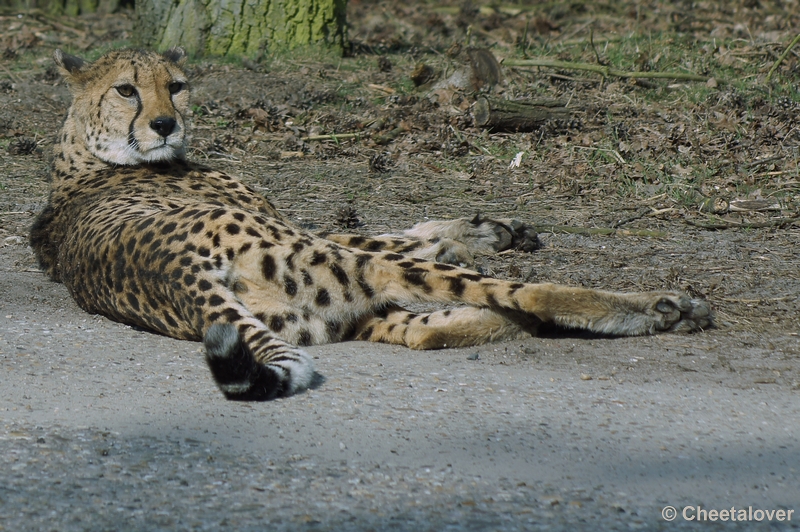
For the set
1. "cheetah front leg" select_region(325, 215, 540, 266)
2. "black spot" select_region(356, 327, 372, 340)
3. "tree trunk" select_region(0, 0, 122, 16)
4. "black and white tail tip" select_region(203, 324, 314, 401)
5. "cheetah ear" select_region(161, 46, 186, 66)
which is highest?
"tree trunk" select_region(0, 0, 122, 16)

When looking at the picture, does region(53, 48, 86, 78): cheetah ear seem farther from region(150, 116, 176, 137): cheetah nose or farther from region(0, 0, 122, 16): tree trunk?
region(0, 0, 122, 16): tree trunk

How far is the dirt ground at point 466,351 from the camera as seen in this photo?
107 inches

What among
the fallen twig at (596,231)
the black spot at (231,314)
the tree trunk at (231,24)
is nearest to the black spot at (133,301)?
the black spot at (231,314)

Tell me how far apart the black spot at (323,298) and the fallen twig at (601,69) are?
513 centimetres

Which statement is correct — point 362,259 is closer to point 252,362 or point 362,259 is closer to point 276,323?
point 276,323

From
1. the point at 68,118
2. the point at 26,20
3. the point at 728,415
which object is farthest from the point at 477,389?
the point at 26,20

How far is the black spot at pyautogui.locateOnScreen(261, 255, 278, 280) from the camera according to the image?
4.17 metres

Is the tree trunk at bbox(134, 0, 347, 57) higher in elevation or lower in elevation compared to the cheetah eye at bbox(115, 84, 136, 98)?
higher

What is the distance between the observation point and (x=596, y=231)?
6.01 metres

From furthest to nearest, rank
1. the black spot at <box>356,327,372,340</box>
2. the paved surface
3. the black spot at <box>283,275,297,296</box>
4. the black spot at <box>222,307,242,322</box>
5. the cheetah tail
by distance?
the black spot at <box>356,327,372,340</box> → the black spot at <box>283,275,297,296</box> → the black spot at <box>222,307,242,322</box> → the cheetah tail → the paved surface

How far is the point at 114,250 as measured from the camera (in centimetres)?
430

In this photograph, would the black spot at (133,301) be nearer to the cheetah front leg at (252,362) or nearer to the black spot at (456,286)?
the cheetah front leg at (252,362)

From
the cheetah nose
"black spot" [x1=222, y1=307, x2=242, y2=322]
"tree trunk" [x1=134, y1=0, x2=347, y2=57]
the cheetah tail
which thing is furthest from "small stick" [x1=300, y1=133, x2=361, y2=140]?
the cheetah tail

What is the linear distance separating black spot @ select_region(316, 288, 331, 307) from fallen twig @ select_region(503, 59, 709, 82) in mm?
5127
